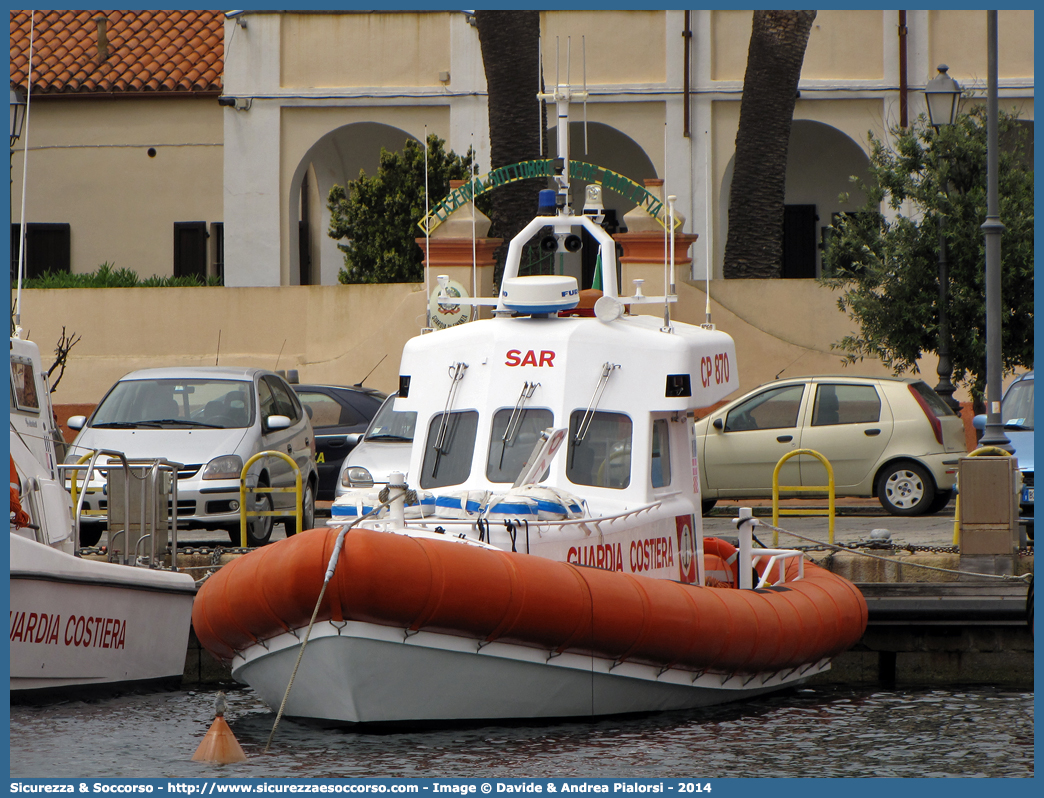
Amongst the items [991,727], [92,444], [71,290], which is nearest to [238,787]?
[991,727]

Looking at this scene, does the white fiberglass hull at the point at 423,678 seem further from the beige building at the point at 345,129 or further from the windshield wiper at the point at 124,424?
the beige building at the point at 345,129

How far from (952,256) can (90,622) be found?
12.7 metres

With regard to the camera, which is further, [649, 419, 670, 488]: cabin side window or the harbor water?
[649, 419, 670, 488]: cabin side window

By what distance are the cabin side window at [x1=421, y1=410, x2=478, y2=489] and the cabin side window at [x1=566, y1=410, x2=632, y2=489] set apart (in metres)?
0.64

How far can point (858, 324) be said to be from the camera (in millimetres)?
21094

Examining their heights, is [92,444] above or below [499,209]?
below

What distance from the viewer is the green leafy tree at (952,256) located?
18.8 m

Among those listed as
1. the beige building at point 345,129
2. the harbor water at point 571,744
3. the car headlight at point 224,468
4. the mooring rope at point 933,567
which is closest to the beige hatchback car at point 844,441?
the mooring rope at point 933,567

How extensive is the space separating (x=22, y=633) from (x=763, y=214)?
1486 centimetres

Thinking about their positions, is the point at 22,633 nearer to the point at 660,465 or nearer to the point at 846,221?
the point at 660,465

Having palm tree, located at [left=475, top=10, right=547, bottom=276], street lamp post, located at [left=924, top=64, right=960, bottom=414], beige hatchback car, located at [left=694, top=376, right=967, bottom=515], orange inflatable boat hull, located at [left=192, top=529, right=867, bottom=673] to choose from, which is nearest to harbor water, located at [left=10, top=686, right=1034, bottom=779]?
orange inflatable boat hull, located at [left=192, top=529, right=867, bottom=673]

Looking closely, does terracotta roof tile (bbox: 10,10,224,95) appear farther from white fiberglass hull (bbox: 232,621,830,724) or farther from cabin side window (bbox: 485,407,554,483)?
white fiberglass hull (bbox: 232,621,830,724)

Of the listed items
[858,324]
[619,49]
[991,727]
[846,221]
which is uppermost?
[619,49]

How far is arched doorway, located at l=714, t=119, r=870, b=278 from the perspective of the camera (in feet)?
90.4
